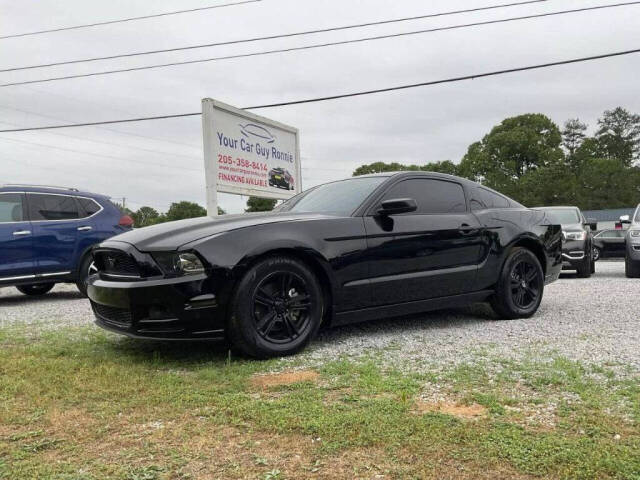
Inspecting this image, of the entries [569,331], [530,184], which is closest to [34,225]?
[569,331]

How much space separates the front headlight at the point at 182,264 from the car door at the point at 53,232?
4846 millimetres

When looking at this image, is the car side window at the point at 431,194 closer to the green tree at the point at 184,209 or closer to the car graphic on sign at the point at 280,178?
the car graphic on sign at the point at 280,178

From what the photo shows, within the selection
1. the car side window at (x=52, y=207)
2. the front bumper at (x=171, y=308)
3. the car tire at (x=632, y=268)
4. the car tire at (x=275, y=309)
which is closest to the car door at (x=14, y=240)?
the car side window at (x=52, y=207)

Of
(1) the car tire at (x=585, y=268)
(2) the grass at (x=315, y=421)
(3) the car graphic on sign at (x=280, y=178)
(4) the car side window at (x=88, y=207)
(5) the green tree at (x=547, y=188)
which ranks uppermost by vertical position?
(5) the green tree at (x=547, y=188)

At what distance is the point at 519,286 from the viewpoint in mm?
5691

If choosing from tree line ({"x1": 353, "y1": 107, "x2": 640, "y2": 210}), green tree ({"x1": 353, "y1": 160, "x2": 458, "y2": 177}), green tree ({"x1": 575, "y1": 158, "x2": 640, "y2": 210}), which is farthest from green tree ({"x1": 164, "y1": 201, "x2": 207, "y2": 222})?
green tree ({"x1": 575, "y1": 158, "x2": 640, "y2": 210})

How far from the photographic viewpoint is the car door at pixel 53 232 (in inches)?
307

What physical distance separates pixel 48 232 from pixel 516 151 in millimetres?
49357

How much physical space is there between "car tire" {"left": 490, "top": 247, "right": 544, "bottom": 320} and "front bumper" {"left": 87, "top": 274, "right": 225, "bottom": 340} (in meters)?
3.02

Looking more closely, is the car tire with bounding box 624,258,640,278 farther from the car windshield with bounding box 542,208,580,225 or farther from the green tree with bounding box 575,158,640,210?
the green tree with bounding box 575,158,640,210

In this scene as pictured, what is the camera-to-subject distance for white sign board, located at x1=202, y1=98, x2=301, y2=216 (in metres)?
11.0

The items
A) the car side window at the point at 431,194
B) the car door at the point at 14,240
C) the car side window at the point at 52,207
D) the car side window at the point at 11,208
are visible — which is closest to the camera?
the car side window at the point at 431,194

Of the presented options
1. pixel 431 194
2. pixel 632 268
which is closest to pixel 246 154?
pixel 431 194

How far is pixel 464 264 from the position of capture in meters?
5.20
